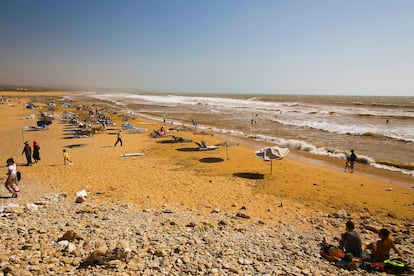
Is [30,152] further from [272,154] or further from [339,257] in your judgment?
[339,257]

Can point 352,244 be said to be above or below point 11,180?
below

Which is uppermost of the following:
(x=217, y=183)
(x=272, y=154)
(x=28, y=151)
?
(x=272, y=154)

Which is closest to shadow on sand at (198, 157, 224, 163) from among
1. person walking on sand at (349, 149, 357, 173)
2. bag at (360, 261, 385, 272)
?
person walking on sand at (349, 149, 357, 173)

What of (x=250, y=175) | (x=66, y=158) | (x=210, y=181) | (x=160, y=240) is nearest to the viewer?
(x=160, y=240)

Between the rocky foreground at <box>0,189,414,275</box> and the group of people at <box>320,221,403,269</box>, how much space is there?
A: 0.24 metres

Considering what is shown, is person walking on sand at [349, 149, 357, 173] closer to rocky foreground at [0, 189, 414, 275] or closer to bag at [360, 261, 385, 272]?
rocky foreground at [0, 189, 414, 275]

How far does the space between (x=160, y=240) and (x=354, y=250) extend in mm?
4851

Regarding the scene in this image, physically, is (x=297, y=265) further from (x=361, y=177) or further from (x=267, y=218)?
(x=361, y=177)

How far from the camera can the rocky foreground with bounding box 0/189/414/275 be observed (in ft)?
18.8

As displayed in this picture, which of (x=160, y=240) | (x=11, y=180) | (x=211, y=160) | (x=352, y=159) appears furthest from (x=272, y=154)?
(x=11, y=180)

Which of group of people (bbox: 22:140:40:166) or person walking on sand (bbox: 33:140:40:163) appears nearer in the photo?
group of people (bbox: 22:140:40:166)

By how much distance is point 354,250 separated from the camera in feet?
21.4

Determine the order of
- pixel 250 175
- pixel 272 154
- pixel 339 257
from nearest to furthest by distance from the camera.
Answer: pixel 339 257 → pixel 272 154 → pixel 250 175

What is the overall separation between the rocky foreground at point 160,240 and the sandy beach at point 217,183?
0.67m
